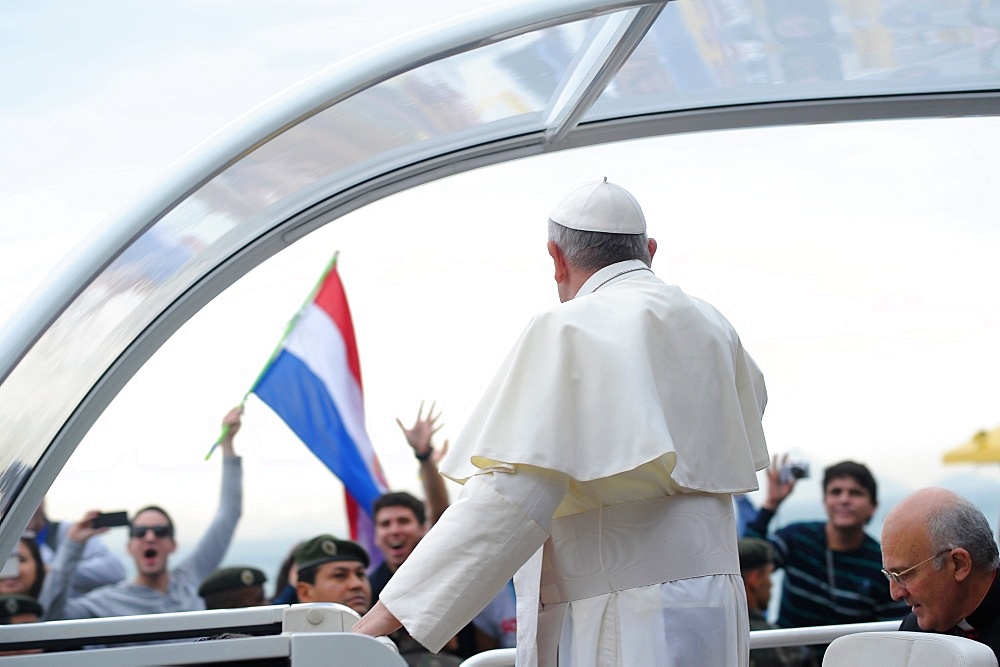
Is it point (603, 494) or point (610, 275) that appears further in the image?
point (610, 275)

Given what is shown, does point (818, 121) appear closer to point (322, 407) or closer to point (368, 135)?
point (368, 135)

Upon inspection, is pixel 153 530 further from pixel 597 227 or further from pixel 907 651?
pixel 907 651

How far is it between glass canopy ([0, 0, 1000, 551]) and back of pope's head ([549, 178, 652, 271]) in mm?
441

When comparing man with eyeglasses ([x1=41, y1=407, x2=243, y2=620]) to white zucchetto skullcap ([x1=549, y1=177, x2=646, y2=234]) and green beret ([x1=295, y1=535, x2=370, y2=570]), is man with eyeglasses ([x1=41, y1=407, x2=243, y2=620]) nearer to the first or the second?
green beret ([x1=295, y1=535, x2=370, y2=570])

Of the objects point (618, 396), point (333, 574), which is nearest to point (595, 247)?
point (618, 396)

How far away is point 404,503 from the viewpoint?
7.07 m

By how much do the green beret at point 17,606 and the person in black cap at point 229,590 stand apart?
0.86 m

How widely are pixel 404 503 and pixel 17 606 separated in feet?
7.20

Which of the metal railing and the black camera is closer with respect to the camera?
the metal railing

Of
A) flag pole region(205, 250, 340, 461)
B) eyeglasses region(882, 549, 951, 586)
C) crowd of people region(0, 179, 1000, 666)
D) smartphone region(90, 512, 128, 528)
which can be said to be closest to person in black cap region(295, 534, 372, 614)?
smartphone region(90, 512, 128, 528)

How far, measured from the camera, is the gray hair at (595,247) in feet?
9.68

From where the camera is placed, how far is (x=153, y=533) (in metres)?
6.84

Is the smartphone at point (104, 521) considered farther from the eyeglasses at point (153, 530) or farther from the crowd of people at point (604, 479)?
the crowd of people at point (604, 479)

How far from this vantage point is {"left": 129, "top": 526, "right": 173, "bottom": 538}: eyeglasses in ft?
22.3
